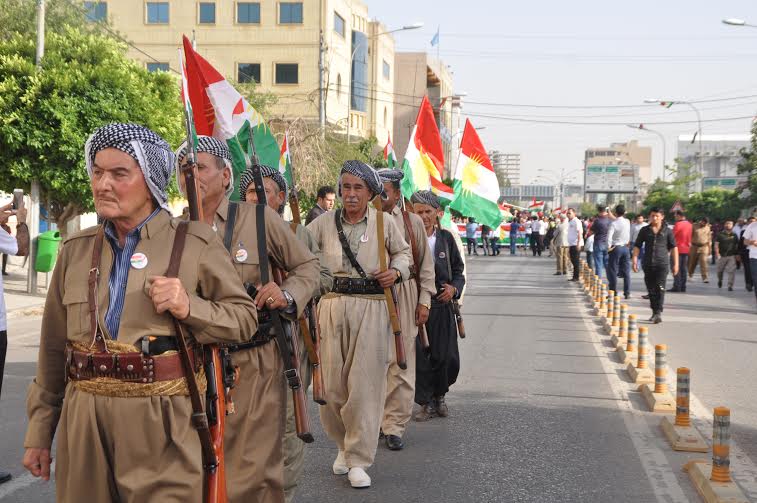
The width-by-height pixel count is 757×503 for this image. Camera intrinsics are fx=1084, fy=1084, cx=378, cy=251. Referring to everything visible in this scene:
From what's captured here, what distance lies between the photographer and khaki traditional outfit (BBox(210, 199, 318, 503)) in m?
4.62

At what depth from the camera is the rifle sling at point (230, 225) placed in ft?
16.0

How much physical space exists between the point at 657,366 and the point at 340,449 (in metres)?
3.66

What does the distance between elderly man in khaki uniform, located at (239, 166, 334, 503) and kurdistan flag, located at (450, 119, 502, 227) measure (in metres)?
8.13

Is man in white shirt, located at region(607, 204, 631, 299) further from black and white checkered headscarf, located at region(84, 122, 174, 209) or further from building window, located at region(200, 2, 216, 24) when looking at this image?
building window, located at region(200, 2, 216, 24)

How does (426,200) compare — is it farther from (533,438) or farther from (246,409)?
(246,409)

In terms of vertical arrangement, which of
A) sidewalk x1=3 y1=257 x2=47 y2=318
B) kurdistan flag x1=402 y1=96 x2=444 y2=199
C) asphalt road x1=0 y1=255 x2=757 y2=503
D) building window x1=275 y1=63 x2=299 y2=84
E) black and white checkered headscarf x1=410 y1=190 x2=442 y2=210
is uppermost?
building window x1=275 y1=63 x2=299 y2=84

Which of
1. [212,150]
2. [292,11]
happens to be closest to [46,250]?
[212,150]

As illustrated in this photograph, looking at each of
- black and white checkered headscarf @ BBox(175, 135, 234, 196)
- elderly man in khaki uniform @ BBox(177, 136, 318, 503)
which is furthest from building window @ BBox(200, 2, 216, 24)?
elderly man in khaki uniform @ BBox(177, 136, 318, 503)

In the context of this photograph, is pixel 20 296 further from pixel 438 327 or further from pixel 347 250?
pixel 347 250

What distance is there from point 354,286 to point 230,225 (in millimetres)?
2239

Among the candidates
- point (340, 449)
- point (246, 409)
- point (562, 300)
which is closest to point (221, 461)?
point (246, 409)

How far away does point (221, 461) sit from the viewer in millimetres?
3707

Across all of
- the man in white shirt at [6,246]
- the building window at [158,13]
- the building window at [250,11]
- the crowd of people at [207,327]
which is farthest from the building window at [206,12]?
the man in white shirt at [6,246]

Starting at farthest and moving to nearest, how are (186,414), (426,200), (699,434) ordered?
(426,200) → (699,434) → (186,414)
